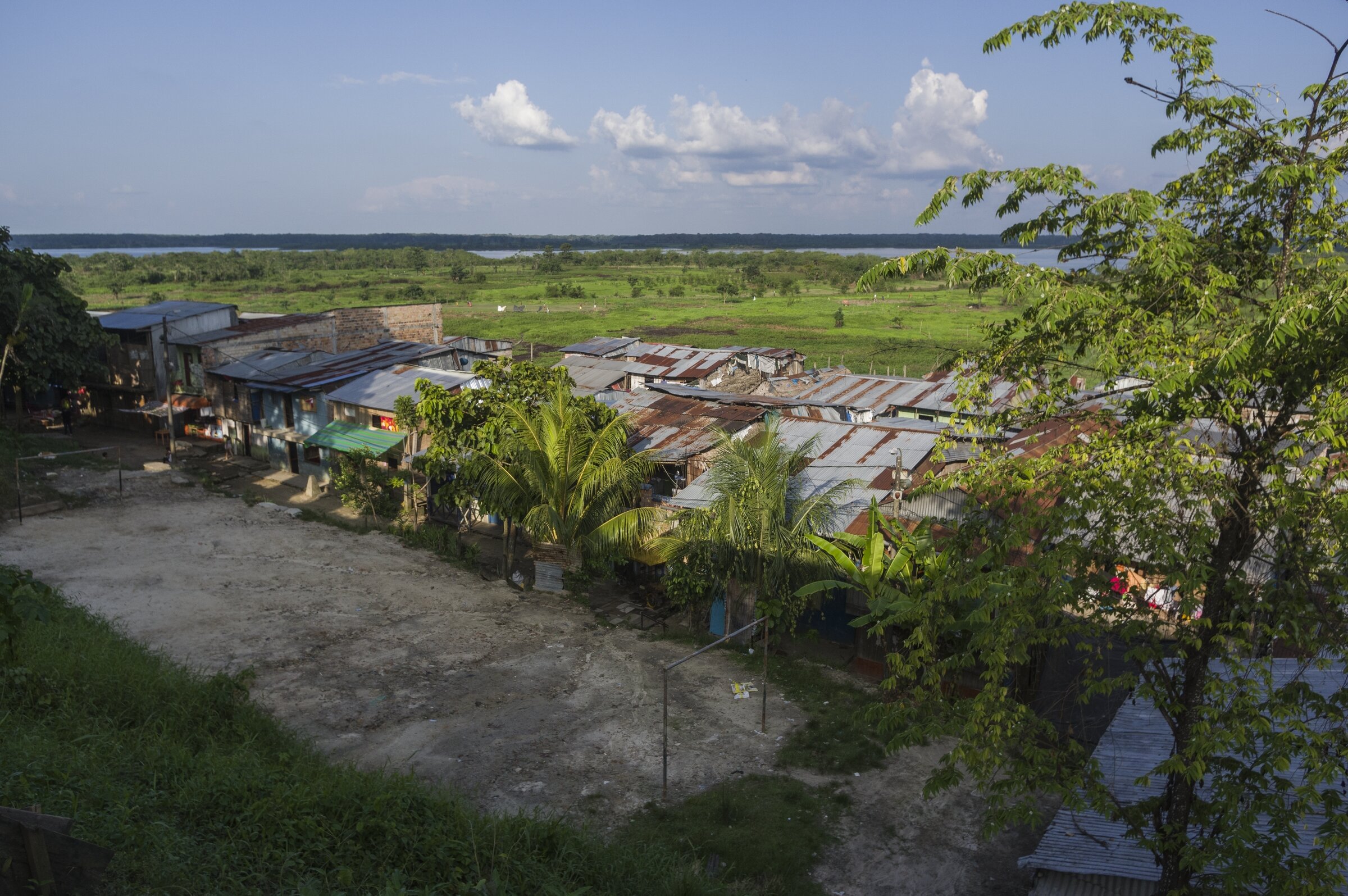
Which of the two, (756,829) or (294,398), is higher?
(294,398)

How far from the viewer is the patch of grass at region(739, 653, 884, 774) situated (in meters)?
11.5

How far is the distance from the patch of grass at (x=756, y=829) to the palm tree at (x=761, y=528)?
3.57m

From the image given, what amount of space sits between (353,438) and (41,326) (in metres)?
12.7

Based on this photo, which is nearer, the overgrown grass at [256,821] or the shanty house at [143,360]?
the overgrown grass at [256,821]

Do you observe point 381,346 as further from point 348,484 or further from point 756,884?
point 756,884

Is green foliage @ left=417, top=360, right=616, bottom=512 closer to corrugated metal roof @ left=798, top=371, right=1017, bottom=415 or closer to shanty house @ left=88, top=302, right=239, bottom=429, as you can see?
corrugated metal roof @ left=798, top=371, right=1017, bottom=415

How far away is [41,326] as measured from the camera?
28.0m

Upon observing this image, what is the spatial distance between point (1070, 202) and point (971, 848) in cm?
725

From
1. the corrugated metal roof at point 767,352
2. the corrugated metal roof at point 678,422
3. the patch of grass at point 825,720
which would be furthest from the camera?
the corrugated metal roof at point 767,352

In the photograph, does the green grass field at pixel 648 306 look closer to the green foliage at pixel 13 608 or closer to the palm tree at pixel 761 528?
the palm tree at pixel 761 528

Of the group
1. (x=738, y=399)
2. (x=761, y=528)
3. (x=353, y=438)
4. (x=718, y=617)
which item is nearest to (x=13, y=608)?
(x=761, y=528)

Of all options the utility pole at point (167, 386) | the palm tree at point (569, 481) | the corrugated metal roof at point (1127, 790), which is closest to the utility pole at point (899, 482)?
the palm tree at point (569, 481)

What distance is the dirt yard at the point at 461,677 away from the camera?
33.9 feet

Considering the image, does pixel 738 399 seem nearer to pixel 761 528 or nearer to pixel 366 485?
pixel 761 528
